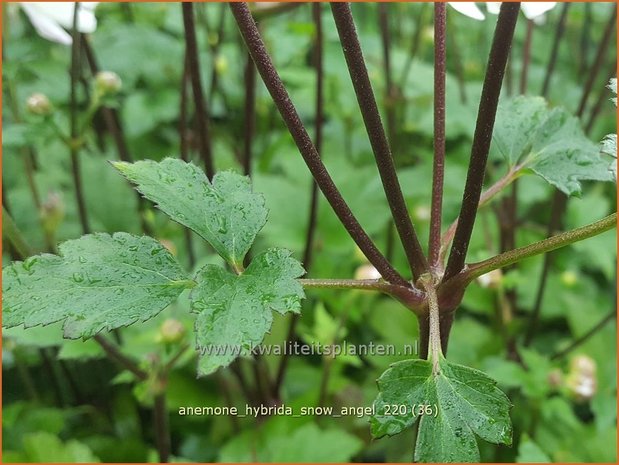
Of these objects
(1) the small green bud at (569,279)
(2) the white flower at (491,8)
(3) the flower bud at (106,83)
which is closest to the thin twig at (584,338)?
(1) the small green bud at (569,279)

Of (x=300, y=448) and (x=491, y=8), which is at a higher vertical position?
(x=491, y=8)

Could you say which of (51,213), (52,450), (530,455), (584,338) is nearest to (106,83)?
(51,213)

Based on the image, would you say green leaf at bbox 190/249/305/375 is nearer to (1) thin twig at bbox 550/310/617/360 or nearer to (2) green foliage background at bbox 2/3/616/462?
(2) green foliage background at bbox 2/3/616/462

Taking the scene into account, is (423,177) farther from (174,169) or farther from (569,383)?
(174,169)

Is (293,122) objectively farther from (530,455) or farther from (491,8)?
(530,455)

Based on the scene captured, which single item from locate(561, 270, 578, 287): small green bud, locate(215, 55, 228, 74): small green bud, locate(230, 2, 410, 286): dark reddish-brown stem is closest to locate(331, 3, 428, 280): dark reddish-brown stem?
locate(230, 2, 410, 286): dark reddish-brown stem

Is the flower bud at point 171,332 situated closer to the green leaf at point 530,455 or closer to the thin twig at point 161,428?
the thin twig at point 161,428
